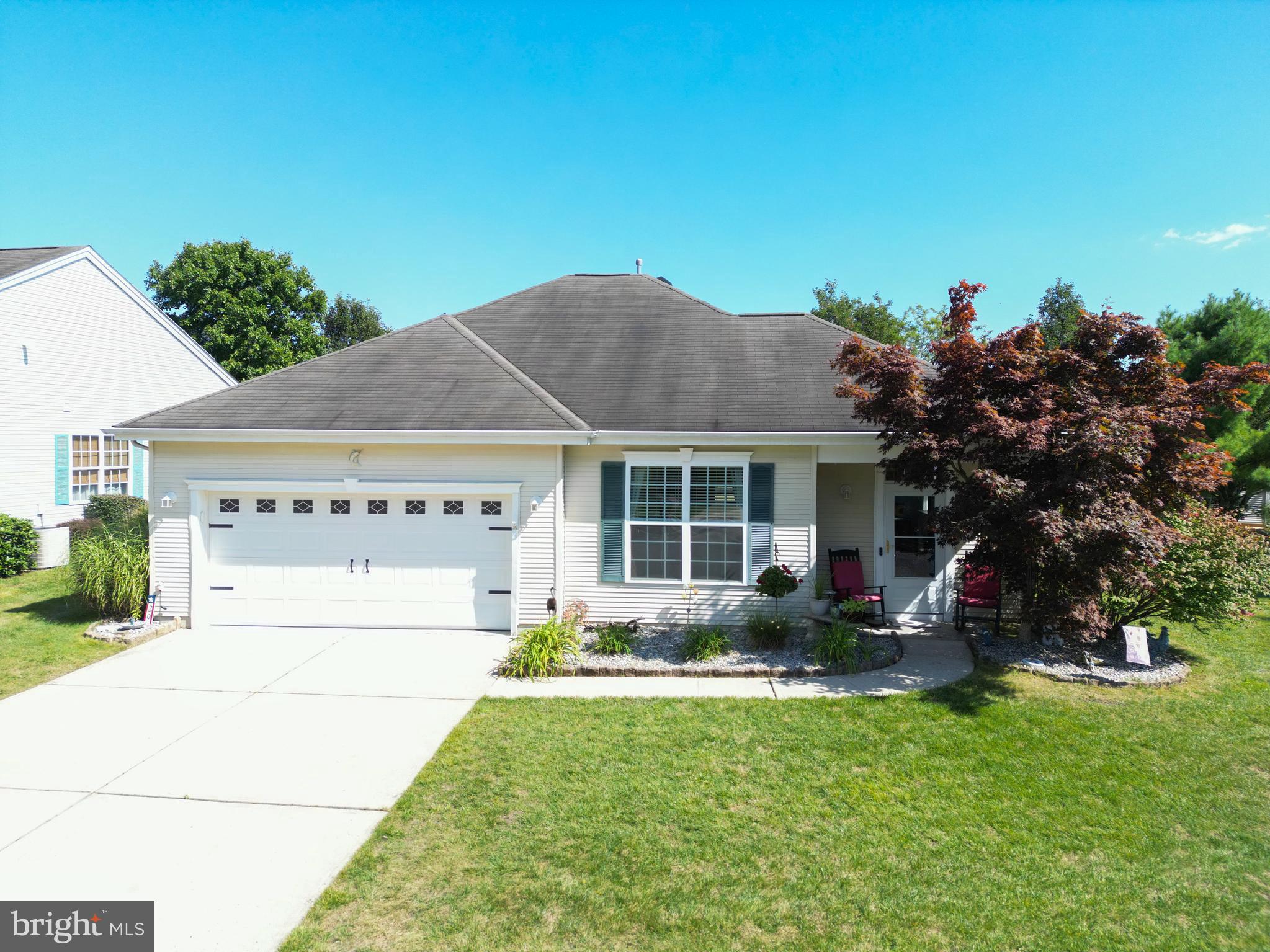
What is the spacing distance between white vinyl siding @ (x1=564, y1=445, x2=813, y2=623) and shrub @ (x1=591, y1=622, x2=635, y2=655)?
727mm

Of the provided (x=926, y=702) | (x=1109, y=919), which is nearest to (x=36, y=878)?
(x=1109, y=919)

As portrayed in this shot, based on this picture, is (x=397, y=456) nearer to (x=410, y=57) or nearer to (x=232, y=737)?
(x=232, y=737)

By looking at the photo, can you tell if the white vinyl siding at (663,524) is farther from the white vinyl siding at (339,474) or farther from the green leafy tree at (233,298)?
the green leafy tree at (233,298)

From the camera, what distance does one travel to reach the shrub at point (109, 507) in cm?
1555

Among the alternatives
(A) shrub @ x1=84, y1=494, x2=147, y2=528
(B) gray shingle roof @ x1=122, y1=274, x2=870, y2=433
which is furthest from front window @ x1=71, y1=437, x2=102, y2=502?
(B) gray shingle roof @ x1=122, y1=274, x2=870, y2=433

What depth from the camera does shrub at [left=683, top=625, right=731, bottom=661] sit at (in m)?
8.33

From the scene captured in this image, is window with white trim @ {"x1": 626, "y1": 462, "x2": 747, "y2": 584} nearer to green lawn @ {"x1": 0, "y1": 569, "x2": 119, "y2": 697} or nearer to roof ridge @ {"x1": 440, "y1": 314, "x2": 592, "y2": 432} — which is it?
roof ridge @ {"x1": 440, "y1": 314, "x2": 592, "y2": 432}

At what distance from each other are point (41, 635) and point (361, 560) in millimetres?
4636

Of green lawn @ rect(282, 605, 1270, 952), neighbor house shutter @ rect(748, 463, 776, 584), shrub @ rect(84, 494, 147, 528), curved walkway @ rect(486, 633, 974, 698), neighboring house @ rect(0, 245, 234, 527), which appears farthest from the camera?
shrub @ rect(84, 494, 147, 528)

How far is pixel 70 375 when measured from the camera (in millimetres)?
15781

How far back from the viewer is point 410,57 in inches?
481

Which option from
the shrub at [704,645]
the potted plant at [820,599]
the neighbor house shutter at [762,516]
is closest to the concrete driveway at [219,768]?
the shrub at [704,645]

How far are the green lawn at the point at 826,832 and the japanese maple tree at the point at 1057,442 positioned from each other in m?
1.63

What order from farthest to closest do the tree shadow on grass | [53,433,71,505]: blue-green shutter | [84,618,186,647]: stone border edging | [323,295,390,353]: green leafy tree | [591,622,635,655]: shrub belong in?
1. [323,295,390,353]: green leafy tree
2. [53,433,71,505]: blue-green shutter
3. the tree shadow on grass
4. [84,618,186,647]: stone border edging
5. [591,622,635,655]: shrub
